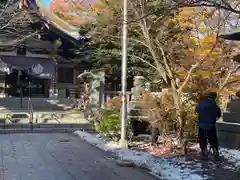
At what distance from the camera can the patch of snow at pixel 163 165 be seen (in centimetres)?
768

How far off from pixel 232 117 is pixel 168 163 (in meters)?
3.14

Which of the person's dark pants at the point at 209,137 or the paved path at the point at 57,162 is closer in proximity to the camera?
the paved path at the point at 57,162

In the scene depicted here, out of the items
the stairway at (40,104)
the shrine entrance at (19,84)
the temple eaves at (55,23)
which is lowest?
the stairway at (40,104)

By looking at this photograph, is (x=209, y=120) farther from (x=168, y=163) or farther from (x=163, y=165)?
(x=163, y=165)

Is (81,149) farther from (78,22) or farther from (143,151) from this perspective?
(78,22)

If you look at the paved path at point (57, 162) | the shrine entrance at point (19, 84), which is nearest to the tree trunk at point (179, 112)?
the paved path at point (57, 162)

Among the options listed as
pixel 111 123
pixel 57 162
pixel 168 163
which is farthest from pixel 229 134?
pixel 57 162

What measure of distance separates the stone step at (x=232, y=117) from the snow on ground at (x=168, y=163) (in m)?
0.91

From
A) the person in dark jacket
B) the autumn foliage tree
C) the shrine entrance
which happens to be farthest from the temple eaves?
the person in dark jacket

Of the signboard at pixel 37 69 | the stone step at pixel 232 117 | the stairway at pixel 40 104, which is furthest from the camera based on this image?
the signboard at pixel 37 69

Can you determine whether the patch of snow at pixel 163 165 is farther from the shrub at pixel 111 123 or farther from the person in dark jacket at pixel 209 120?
the shrub at pixel 111 123

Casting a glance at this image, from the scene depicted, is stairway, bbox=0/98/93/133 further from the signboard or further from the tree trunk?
the tree trunk

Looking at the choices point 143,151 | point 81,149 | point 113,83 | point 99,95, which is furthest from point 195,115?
point 113,83

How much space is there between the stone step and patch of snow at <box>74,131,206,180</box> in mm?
2494
